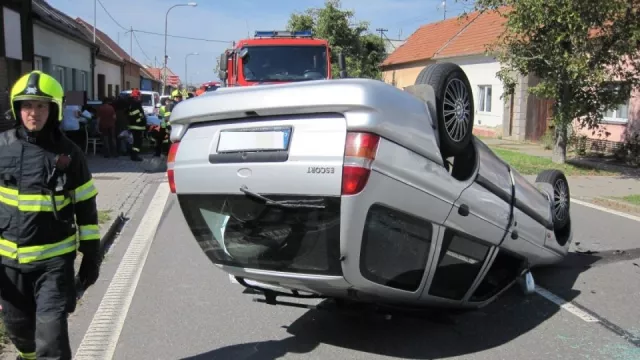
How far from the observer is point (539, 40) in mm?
15102

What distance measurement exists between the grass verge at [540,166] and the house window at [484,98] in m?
10.1

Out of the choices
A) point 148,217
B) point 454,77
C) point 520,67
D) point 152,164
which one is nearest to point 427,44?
point 520,67

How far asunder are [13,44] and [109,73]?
27350 millimetres

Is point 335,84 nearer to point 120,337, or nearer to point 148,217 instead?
point 120,337

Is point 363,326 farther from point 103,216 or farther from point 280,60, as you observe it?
point 280,60

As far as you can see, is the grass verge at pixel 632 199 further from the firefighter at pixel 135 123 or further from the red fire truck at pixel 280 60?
the firefighter at pixel 135 123

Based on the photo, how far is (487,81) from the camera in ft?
91.0

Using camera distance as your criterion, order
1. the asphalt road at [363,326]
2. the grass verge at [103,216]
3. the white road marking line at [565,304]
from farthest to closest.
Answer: the grass verge at [103,216] < the white road marking line at [565,304] < the asphalt road at [363,326]

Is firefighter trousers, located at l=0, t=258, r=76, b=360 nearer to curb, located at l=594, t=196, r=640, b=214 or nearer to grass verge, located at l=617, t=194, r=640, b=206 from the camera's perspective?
curb, located at l=594, t=196, r=640, b=214

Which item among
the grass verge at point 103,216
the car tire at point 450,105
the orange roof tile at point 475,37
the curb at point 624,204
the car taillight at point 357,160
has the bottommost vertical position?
the grass verge at point 103,216

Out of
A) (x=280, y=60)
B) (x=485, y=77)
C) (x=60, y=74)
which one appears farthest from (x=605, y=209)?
(x=60, y=74)

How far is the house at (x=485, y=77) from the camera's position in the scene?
68.3 ft

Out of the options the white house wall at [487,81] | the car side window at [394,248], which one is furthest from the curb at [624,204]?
the white house wall at [487,81]

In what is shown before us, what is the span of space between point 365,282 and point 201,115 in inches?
55.8
